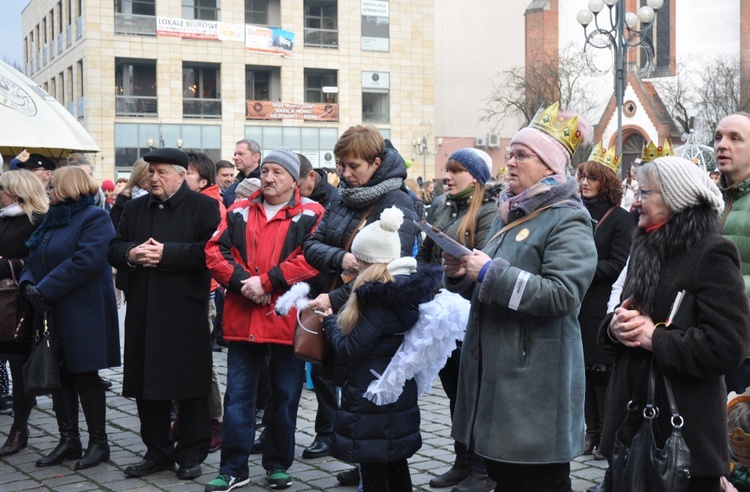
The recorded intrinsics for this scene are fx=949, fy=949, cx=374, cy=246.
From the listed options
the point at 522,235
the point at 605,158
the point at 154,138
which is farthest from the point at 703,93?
the point at 522,235

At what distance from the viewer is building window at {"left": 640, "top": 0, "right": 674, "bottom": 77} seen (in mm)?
41906

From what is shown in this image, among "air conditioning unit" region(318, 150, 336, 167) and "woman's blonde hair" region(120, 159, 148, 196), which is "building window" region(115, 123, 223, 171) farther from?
"woman's blonde hair" region(120, 159, 148, 196)

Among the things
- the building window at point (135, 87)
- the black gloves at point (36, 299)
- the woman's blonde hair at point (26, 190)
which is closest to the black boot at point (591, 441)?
the black gloves at point (36, 299)

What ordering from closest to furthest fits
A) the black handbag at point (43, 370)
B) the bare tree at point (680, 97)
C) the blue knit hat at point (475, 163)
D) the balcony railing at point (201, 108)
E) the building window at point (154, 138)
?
the blue knit hat at point (475, 163), the black handbag at point (43, 370), the bare tree at point (680, 97), the building window at point (154, 138), the balcony railing at point (201, 108)

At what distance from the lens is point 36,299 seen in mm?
6613

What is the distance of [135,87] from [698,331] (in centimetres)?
4518

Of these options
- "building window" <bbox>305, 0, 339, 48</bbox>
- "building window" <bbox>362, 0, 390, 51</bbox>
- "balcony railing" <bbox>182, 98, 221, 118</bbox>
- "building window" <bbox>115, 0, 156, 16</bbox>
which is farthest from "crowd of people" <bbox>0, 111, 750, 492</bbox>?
"building window" <bbox>362, 0, 390, 51</bbox>

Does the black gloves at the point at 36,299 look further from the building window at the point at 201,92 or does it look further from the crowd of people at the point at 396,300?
the building window at the point at 201,92

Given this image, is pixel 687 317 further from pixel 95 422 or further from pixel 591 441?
pixel 95 422

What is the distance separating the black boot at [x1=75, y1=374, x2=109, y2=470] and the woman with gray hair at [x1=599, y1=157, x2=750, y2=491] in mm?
3980

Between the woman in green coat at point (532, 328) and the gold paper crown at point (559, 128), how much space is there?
3 cm

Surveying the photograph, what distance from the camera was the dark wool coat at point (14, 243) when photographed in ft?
23.7

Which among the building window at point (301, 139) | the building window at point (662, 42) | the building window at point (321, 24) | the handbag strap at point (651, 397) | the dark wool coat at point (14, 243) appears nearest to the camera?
the handbag strap at point (651, 397)

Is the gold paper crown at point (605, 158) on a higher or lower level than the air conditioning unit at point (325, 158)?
lower
